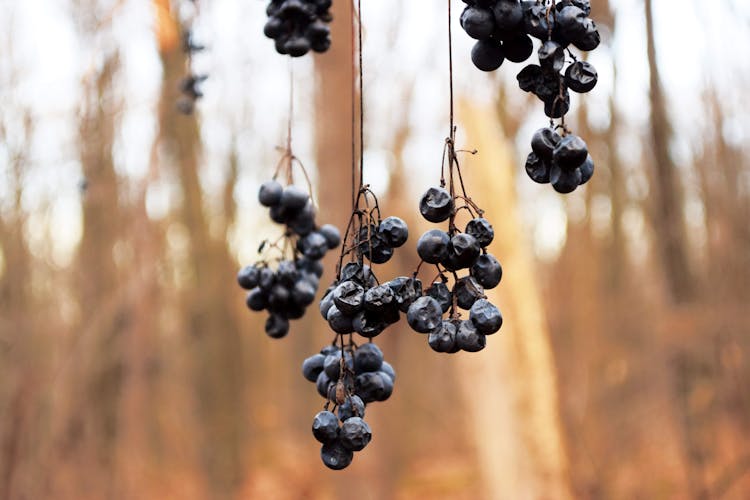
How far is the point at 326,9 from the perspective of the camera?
1599 millimetres

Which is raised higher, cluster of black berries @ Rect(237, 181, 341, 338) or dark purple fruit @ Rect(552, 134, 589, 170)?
dark purple fruit @ Rect(552, 134, 589, 170)

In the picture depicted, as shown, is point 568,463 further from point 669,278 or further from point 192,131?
point 192,131

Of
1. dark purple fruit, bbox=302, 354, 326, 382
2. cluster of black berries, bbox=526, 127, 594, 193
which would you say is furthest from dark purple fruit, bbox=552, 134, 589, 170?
dark purple fruit, bbox=302, 354, 326, 382

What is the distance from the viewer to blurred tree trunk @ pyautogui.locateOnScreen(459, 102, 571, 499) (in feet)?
16.8

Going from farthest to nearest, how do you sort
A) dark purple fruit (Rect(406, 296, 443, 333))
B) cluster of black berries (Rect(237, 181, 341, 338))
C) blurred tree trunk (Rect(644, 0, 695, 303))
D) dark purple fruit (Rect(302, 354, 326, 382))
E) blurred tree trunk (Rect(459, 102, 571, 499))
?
blurred tree trunk (Rect(644, 0, 695, 303)) → blurred tree trunk (Rect(459, 102, 571, 499)) → cluster of black berries (Rect(237, 181, 341, 338)) → dark purple fruit (Rect(302, 354, 326, 382)) → dark purple fruit (Rect(406, 296, 443, 333))

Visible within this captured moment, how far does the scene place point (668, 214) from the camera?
7902mm

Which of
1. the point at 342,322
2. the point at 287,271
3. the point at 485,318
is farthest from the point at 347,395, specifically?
the point at 287,271

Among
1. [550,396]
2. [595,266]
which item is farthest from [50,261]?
[595,266]

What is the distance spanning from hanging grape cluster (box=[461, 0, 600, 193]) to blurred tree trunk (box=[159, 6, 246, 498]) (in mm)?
8027

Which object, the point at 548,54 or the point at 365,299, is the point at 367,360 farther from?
the point at 548,54

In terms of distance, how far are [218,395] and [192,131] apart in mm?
3462

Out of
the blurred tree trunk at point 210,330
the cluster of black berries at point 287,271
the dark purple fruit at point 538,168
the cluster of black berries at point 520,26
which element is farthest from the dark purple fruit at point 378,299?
the blurred tree trunk at point 210,330

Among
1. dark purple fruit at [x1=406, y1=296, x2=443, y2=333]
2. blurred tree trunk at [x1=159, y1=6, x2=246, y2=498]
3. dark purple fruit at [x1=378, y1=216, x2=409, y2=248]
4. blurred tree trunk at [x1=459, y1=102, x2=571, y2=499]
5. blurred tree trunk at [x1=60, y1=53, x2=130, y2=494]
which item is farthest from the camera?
blurred tree trunk at [x1=159, y1=6, x2=246, y2=498]

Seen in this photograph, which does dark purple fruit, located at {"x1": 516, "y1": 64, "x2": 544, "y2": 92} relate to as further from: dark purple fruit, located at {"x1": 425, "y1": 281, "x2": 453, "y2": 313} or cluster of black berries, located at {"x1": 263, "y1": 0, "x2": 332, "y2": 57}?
cluster of black berries, located at {"x1": 263, "y1": 0, "x2": 332, "y2": 57}
